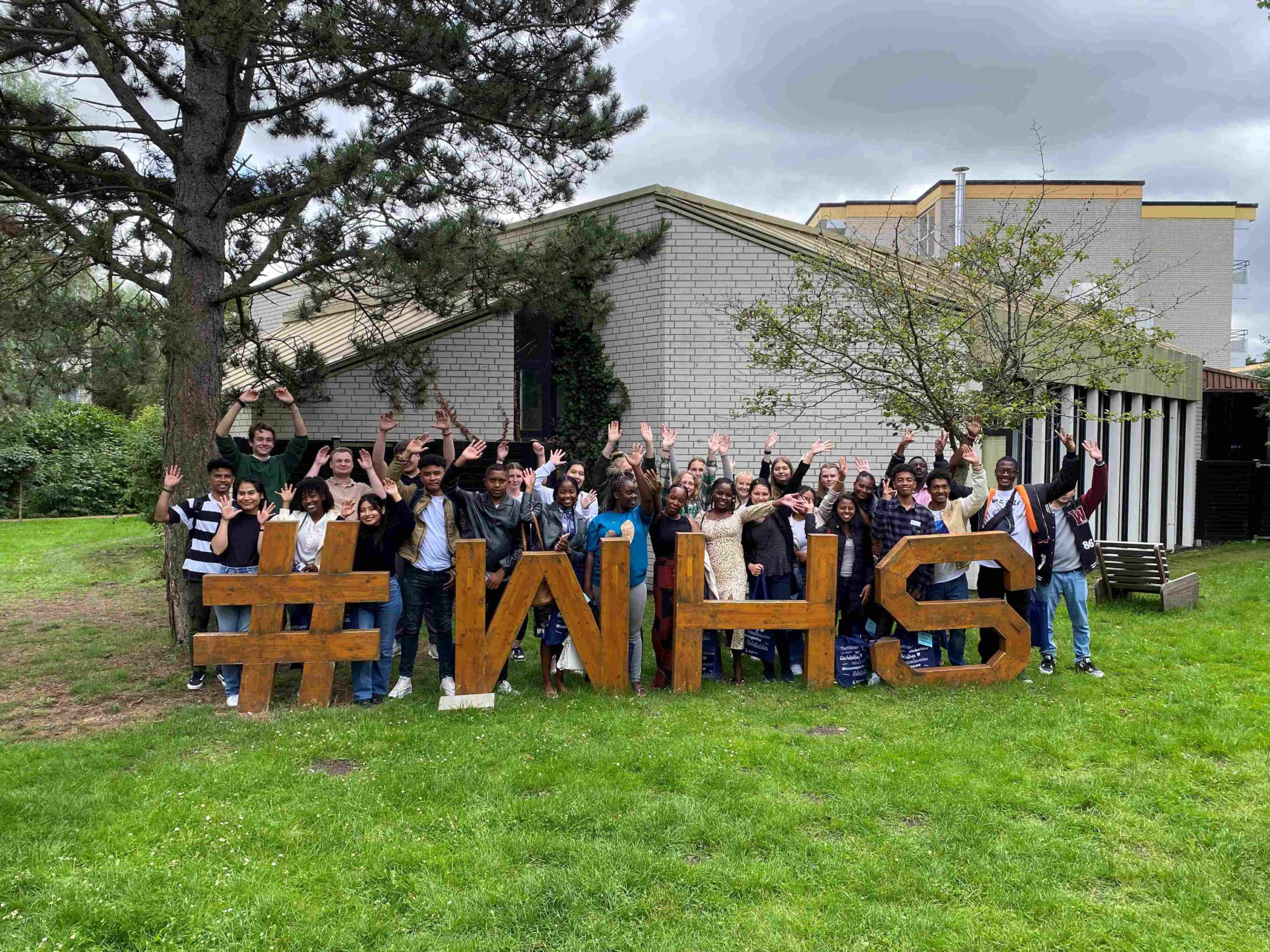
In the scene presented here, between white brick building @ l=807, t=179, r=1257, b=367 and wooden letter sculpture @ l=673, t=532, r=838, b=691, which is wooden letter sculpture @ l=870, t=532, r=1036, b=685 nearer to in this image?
wooden letter sculpture @ l=673, t=532, r=838, b=691

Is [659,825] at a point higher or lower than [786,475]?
lower

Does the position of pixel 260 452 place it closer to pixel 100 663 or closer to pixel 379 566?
pixel 379 566

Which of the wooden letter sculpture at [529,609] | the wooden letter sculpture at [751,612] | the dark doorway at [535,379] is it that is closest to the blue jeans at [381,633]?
the wooden letter sculpture at [529,609]

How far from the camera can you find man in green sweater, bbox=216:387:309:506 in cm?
723

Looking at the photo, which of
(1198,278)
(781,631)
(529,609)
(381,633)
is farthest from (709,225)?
(1198,278)

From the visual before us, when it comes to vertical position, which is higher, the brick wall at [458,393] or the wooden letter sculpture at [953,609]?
the brick wall at [458,393]

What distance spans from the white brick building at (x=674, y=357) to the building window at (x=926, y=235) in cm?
117

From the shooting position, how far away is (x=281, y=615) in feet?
20.7

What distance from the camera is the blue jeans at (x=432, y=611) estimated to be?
6.59 meters

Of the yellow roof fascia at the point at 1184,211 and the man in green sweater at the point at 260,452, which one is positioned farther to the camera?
the yellow roof fascia at the point at 1184,211

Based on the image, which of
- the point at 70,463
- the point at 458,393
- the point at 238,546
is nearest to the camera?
the point at 238,546

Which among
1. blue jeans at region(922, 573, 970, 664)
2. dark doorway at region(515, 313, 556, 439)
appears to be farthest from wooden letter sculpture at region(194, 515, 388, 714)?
dark doorway at region(515, 313, 556, 439)

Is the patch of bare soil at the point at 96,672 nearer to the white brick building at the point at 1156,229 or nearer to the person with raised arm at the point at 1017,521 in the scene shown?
the person with raised arm at the point at 1017,521

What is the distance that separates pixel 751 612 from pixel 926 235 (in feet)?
24.2
